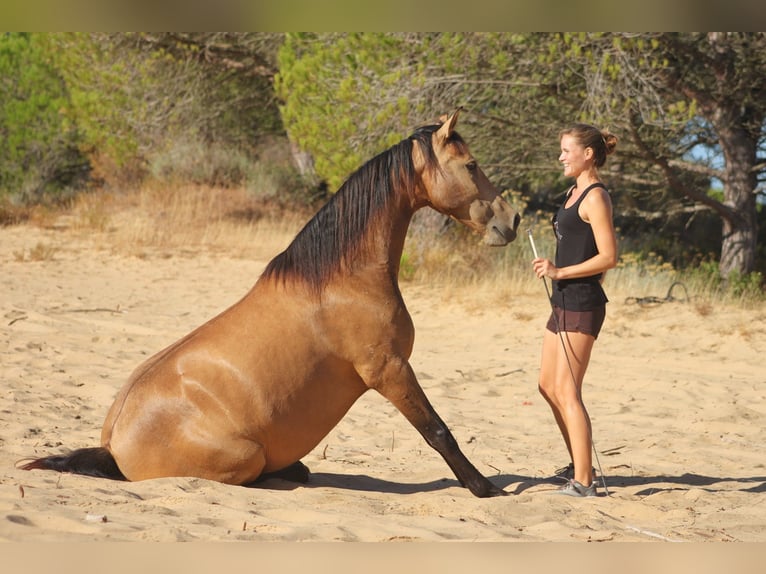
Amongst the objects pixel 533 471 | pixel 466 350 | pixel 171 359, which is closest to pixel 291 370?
pixel 171 359

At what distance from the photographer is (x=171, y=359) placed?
4.50 m

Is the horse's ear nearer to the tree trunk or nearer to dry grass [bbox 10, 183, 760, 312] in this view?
dry grass [bbox 10, 183, 760, 312]

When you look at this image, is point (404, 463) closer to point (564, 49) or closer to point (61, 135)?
point (564, 49)

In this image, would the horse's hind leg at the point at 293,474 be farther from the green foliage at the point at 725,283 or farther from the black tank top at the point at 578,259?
the green foliage at the point at 725,283

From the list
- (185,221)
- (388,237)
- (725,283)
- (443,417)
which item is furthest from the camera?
(185,221)

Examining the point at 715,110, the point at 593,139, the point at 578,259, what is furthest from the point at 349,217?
the point at 715,110

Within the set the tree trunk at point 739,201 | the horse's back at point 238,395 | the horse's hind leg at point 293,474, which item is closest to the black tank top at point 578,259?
the horse's back at point 238,395

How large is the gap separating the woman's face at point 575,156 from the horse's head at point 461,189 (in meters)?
0.42

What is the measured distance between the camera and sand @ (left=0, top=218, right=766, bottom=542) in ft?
12.5

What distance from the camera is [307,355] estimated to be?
14.6 feet

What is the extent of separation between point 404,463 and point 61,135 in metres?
18.4

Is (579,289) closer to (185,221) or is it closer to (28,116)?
(185,221)

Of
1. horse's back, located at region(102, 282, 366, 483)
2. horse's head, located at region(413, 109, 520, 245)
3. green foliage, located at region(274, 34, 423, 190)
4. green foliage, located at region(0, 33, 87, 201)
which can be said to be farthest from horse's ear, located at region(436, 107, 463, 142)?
green foliage, located at region(0, 33, 87, 201)

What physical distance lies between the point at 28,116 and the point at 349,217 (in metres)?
18.5
